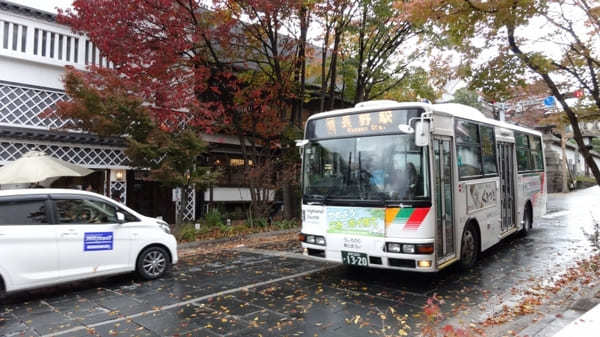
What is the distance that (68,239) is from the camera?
7.01m

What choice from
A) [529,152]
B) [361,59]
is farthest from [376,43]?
[529,152]

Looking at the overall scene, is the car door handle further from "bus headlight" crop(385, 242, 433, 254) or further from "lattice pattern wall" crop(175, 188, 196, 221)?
"lattice pattern wall" crop(175, 188, 196, 221)

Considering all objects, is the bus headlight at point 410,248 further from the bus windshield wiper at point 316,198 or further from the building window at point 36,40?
the building window at point 36,40

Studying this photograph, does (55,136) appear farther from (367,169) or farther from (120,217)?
(367,169)

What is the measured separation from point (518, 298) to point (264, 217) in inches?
431

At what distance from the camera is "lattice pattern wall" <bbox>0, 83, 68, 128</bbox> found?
12703mm

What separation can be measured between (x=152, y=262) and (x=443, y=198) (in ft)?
20.4

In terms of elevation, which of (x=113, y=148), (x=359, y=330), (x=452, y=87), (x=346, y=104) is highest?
(x=452, y=87)

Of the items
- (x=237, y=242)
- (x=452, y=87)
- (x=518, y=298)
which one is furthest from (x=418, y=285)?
(x=452, y=87)

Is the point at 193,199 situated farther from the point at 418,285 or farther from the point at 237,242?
the point at 418,285

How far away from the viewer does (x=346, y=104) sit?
22891 millimetres

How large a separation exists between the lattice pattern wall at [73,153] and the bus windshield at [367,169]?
8.24 metres

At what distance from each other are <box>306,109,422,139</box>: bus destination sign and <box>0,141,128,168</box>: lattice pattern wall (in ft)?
26.8

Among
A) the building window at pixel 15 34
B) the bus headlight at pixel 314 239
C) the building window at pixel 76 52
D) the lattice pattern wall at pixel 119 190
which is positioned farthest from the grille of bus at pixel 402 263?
the building window at pixel 15 34
